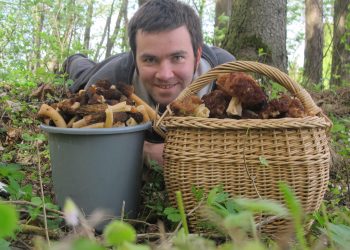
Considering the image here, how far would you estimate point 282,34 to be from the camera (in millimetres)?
4723

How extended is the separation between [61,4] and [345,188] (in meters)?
7.80

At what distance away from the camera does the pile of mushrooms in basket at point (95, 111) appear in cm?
169

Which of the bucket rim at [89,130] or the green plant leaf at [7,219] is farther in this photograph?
the bucket rim at [89,130]

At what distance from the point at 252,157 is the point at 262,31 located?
3354mm

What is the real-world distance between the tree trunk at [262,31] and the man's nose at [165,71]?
8.17ft

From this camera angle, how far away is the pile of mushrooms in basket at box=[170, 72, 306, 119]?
1695 mm

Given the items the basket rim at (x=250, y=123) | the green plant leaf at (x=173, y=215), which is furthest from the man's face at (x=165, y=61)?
the green plant leaf at (x=173, y=215)

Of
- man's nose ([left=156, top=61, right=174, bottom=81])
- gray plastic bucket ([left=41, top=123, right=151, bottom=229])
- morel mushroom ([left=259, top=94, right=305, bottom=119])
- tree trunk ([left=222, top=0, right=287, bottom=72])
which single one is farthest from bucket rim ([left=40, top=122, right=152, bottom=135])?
tree trunk ([left=222, top=0, right=287, bottom=72])

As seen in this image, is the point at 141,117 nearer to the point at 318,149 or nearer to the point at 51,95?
the point at 318,149

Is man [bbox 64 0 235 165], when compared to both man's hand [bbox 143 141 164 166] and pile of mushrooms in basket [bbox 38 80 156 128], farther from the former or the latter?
pile of mushrooms in basket [bbox 38 80 156 128]

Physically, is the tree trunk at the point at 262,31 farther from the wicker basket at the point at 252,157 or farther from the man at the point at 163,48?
the wicker basket at the point at 252,157

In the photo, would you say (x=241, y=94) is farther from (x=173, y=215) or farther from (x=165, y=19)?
(x=165, y=19)

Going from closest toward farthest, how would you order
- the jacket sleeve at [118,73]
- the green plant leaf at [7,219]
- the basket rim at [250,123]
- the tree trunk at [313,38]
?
Answer: the green plant leaf at [7,219]
the basket rim at [250,123]
the jacket sleeve at [118,73]
the tree trunk at [313,38]

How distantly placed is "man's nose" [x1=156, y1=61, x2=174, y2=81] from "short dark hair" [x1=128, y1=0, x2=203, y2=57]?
206mm
